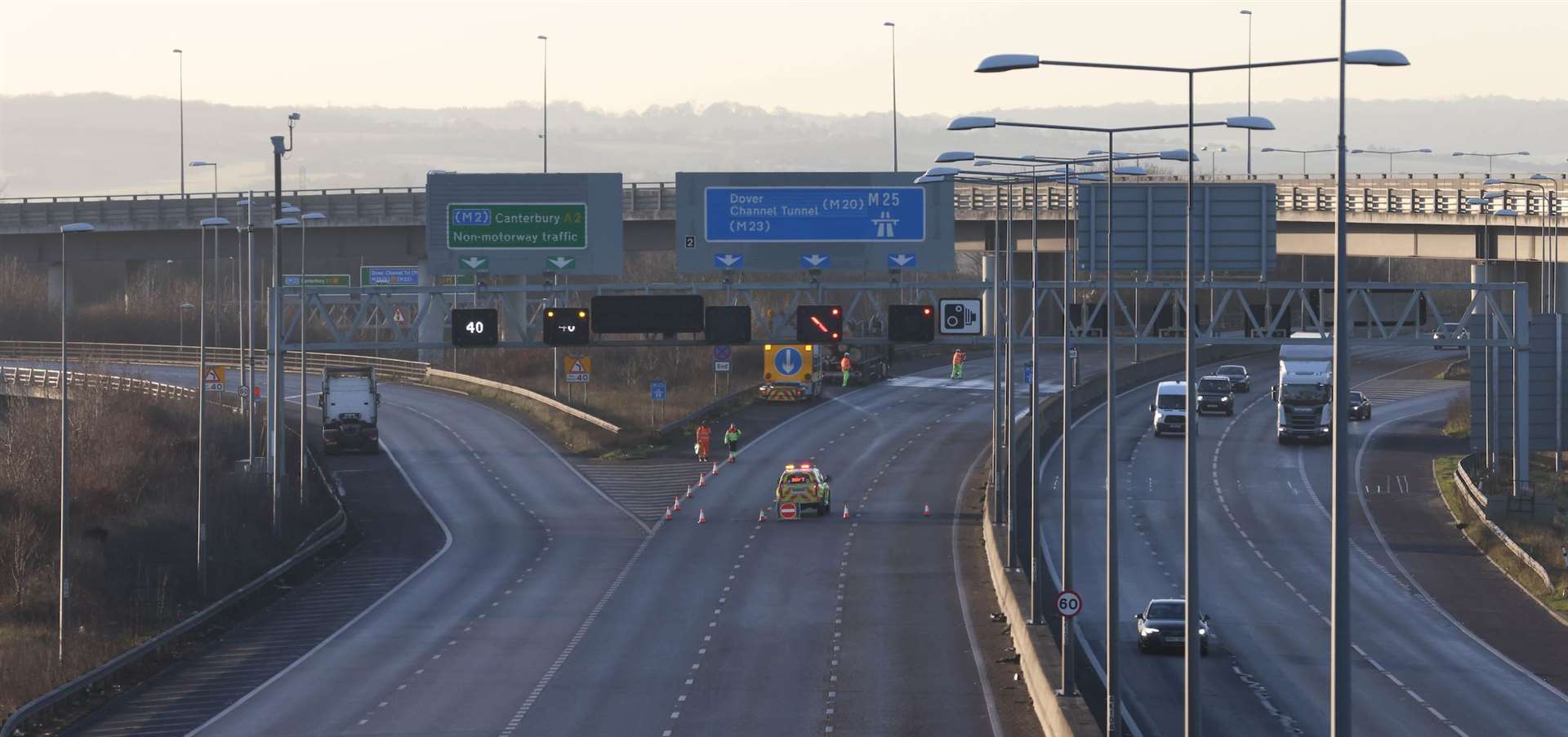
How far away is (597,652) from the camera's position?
39.9m

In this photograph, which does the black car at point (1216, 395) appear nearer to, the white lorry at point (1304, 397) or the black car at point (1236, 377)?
the black car at point (1236, 377)

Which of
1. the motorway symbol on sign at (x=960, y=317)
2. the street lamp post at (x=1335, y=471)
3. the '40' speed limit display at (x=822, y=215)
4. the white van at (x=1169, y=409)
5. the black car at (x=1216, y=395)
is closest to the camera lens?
the street lamp post at (x=1335, y=471)

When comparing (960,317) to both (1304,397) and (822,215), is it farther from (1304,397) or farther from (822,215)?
(1304,397)

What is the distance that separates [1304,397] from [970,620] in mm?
38904

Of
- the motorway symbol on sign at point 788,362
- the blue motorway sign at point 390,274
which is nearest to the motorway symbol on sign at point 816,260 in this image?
the motorway symbol on sign at point 788,362

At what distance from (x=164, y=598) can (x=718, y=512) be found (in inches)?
863

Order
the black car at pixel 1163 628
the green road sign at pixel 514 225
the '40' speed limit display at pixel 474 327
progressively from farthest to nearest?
the green road sign at pixel 514 225
the '40' speed limit display at pixel 474 327
the black car at pixel 1163 628

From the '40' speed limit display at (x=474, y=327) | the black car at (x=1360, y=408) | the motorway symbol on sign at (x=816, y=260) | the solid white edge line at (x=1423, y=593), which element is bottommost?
the solid white edge line at (x=1423, y=593)

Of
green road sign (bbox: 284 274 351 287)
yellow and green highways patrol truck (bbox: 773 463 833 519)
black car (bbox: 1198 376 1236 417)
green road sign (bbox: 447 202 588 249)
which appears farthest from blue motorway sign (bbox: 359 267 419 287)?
green road sign (bbox: 447 202 588 249)

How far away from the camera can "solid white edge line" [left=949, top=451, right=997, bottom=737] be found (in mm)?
33062

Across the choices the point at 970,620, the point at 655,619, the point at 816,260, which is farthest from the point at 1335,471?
the point at 816,260

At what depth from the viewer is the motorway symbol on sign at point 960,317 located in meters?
50.1

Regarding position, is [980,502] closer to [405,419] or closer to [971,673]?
[971,673]

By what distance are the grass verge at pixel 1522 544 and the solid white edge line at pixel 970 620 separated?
578 inches
